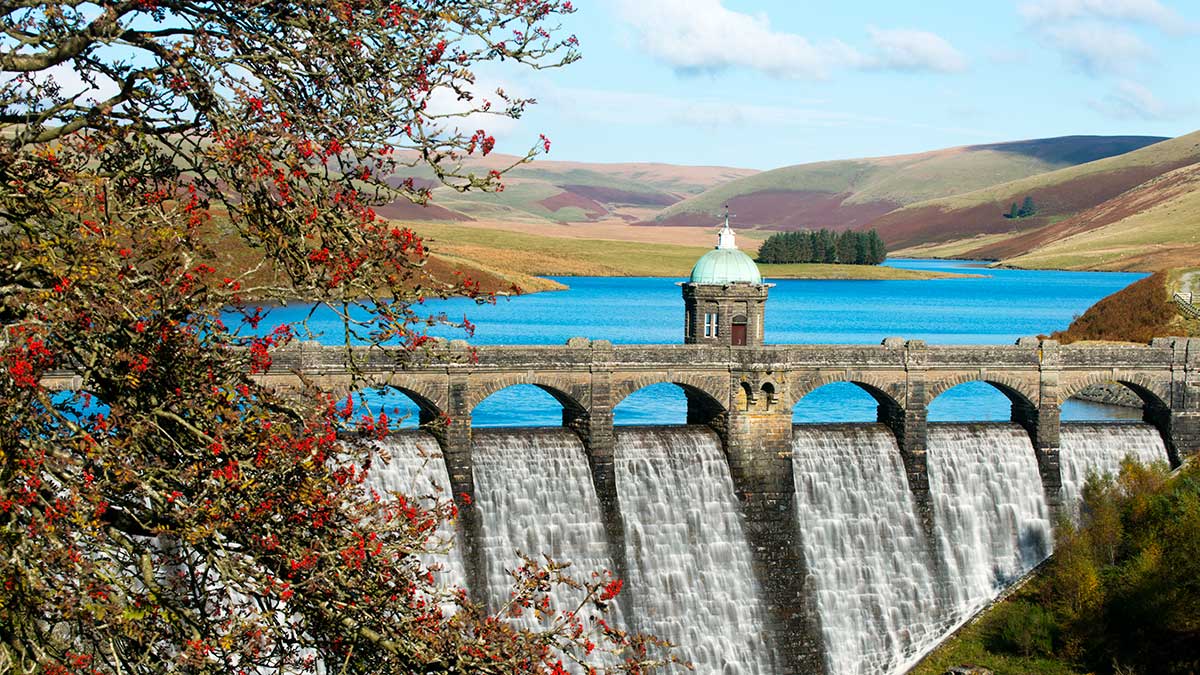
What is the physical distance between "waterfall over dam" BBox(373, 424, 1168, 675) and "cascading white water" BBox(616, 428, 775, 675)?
56 millimetres

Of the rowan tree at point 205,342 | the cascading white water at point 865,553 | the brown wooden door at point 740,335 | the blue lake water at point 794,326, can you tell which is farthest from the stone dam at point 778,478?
the rowan tree at point 205,342

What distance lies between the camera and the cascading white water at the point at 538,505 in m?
50.1

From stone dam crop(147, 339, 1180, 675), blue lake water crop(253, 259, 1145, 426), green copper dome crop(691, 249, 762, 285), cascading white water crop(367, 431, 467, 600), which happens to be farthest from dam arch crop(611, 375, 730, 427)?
blue lake water crop(253, 259, 1145, 426)

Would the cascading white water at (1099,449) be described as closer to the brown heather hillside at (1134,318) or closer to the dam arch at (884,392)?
the dam arch at (884,392)

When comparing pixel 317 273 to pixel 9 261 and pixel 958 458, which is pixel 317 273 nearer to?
pixel 9 261

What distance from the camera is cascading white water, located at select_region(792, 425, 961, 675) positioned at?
5438 cm

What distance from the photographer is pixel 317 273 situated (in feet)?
47.2

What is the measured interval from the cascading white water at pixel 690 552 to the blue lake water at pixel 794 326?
12778 millimetres

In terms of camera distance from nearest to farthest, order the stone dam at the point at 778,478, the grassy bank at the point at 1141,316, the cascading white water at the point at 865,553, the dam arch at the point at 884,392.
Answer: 1. the stone dam at the point at 778,478
2. the cascading white water at the point at 865,553
3. the dam arch at the point at 884,392
4. the grassy bank at the point at 1141,316

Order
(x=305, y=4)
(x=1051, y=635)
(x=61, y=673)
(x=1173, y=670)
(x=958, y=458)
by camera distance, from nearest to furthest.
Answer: (x=61, y=673)
(x=305, y=4)
(x=1173, y=670)
(x=1051, y=635)
(x=958, y=458)

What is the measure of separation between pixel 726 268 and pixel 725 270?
0.35 feet

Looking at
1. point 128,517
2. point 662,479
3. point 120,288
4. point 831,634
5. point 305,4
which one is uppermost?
point 305,4

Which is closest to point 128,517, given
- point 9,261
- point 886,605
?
point 9,261

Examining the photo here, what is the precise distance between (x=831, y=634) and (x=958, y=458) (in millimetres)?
10761
